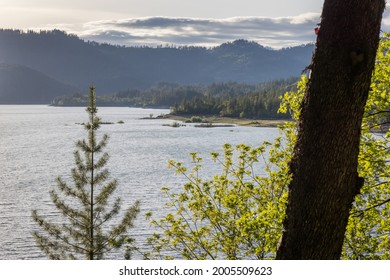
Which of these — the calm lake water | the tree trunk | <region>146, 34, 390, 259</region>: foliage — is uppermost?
the tree trunk

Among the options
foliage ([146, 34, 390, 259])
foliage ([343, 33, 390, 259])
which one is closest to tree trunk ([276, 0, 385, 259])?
foliage ([146, 34, 390, 259])

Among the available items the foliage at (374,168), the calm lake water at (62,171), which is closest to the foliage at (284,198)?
the foliage at (374,168)

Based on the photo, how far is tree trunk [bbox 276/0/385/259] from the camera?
20.3ft

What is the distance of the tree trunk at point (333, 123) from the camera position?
6.18 metres

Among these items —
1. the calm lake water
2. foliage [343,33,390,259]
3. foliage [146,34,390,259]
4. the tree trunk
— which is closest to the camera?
the tree trunk

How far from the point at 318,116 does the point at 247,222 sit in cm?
680

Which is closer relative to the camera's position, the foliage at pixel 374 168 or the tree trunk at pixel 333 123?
the tree trunk at pixel 333 123

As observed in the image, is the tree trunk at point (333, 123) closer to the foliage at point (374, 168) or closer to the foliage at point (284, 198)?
the foliage at point (284, 198)

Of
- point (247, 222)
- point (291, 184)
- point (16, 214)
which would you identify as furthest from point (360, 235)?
point (16, 214)

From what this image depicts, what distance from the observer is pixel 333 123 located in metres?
6.22

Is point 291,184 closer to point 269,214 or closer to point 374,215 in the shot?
point 269,214

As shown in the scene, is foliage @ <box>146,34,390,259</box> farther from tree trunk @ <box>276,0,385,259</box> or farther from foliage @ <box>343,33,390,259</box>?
tree trunk @ <box>276,0,385,259</box>

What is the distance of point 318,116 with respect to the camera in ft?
20.7

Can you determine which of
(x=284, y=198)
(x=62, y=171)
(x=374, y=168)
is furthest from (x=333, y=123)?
(x=62, y=171)
